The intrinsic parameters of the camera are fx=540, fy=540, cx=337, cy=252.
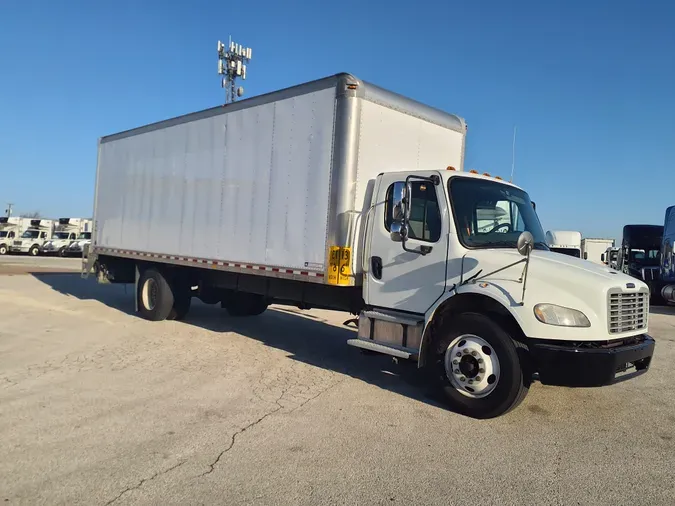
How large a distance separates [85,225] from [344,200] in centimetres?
4372

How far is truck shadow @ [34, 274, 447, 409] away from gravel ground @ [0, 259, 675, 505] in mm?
67

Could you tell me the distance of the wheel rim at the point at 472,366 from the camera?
17.3 feet

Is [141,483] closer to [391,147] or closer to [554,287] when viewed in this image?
[554,287]

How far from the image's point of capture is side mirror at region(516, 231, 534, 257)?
497 cm

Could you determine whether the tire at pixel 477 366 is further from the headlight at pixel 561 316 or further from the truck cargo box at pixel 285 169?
the truck cargo box at pixel 285 169

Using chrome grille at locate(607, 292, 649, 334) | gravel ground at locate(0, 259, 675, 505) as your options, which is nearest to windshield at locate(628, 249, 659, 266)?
gravel ground at locate(0, 259, 675, 505)

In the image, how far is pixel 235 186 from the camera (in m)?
8.46

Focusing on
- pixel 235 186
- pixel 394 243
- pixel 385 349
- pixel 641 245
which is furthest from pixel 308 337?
pixel 641 245

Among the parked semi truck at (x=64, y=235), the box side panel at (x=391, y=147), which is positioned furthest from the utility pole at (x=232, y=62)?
the box side panel at (x=391, y=147)

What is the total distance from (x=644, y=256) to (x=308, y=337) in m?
19.1

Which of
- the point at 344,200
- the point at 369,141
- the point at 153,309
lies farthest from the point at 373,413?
the point at 153,309

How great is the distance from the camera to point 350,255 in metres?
6.63

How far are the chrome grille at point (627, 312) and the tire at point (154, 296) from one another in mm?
7864

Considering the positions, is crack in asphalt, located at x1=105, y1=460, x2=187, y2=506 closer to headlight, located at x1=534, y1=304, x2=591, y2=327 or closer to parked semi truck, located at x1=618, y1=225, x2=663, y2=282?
headlight, located at x1=534, y1=304, x2=591, y2=327
